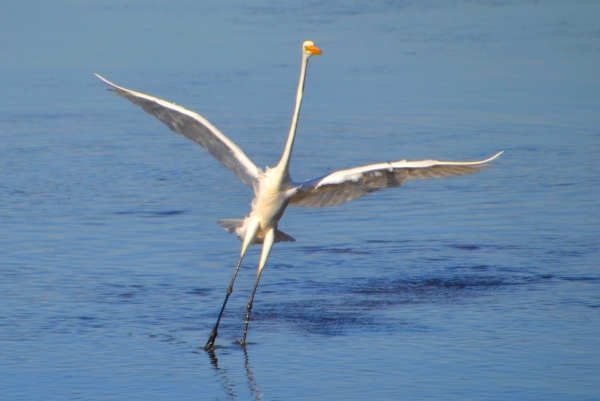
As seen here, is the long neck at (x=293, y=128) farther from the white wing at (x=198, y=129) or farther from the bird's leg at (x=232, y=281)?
the bird's leg at (x=232, y=281)

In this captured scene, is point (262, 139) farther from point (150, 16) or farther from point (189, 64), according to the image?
point (150, 16)

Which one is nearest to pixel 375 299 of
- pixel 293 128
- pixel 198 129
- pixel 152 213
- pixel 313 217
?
pixel 293 128

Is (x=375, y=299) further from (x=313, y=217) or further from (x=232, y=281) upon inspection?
(x=313, y=217)

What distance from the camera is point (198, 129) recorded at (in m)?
9.05

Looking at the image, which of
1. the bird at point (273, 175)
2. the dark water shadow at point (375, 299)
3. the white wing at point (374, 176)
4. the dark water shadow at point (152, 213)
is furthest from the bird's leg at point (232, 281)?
the dark water shadow at point (152, 213)

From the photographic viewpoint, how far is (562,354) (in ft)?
26.8

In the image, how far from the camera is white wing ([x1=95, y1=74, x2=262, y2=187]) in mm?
8797

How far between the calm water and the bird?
26.4 inches

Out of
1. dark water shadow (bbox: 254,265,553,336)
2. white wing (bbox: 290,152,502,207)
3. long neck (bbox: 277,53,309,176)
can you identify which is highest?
long neck (bbox: 277,53,309,176)

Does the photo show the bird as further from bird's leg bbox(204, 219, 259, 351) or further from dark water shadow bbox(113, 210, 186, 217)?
dark water shadow bbox(113, 210, 186, 217)

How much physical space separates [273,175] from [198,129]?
710 millimetres

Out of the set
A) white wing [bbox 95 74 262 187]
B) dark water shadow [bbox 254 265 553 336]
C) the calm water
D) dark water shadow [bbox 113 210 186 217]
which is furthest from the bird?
dark water shadow [bbox 113 210 186 217]

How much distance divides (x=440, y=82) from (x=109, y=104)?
5603mm

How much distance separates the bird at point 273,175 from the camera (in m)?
8.81
